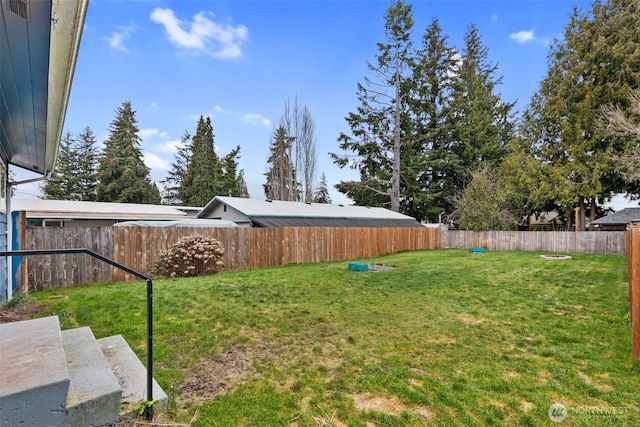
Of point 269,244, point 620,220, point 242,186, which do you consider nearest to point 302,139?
point 242,186

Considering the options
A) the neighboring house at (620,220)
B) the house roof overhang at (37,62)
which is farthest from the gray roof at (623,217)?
the house roof overhang at (37,62)

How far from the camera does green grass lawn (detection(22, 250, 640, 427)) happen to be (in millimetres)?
2385

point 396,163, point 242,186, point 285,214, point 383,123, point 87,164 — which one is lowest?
point 285,214

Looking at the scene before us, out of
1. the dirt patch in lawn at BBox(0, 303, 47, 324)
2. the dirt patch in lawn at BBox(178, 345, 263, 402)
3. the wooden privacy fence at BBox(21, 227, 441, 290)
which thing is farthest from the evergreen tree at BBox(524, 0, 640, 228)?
the dirt patch in lawn at BBox(0, 303, 47, 324)

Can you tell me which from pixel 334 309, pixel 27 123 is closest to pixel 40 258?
pixel 27 123

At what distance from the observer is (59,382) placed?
1.68 metres

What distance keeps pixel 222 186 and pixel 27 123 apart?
27727 mm

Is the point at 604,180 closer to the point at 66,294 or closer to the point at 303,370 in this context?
the point at 303,370

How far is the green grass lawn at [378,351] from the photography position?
7.82 ft

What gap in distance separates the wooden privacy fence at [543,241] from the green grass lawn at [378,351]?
1061 cm

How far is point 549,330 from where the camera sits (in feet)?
14.0

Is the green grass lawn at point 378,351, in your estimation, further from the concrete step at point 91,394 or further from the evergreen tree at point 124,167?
the evergreen tree at point 124,167

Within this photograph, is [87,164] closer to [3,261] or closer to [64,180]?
[64,180]

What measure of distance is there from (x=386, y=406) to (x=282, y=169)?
26.2 meters
